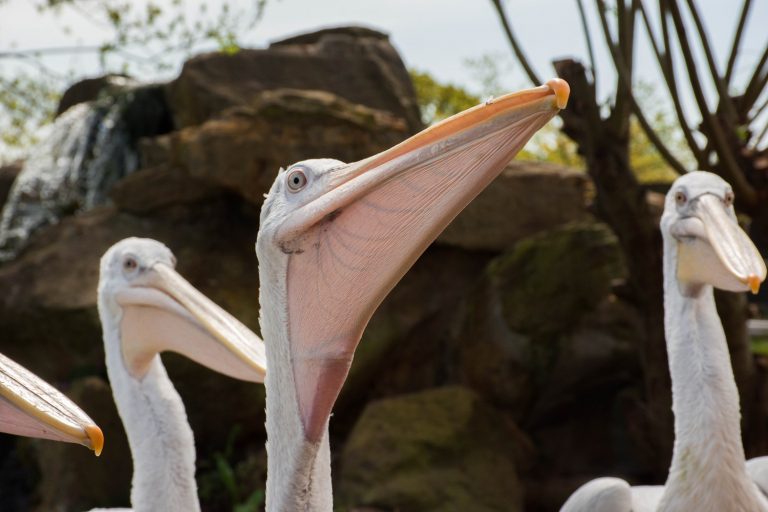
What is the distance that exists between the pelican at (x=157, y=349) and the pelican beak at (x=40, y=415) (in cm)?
114

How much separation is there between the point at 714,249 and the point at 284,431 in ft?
6.10

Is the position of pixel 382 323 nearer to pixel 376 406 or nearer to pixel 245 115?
pixel 376 406

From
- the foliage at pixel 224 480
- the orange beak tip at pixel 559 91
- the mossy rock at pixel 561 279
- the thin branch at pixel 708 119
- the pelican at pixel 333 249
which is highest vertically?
the thin branch at pixel 708 119

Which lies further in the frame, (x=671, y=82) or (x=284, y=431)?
A: (x=671, y=82)

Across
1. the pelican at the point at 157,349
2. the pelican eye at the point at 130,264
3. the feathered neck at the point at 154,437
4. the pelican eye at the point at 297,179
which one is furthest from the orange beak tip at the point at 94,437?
the pelican eye at the point at 130,264

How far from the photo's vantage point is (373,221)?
6.45 feet

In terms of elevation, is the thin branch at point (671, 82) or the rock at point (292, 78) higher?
the rock at point (292, 78)

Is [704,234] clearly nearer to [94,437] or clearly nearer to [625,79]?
[625,79]

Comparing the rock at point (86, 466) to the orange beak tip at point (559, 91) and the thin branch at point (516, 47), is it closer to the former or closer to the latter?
the thin branch at point (516, 47)

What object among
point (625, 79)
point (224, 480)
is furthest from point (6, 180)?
point (625, 79)

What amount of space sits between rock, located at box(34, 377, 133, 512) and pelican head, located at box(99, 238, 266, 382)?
10.4 ft

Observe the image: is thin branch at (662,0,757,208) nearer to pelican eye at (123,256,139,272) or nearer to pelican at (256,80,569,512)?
pelican eye at (123,256,139,272)

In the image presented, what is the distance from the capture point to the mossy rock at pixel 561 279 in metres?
Result: 6.84

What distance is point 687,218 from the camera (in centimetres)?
357
